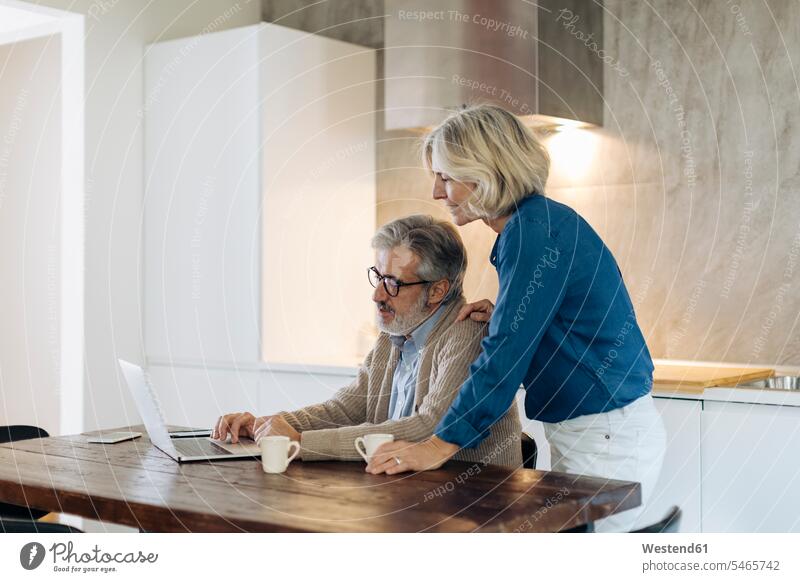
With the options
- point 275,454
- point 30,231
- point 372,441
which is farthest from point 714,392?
point 30,231

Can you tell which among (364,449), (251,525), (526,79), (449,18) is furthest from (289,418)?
(449,18)

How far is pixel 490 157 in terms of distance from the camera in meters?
1.93

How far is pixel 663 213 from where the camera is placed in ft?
10.6

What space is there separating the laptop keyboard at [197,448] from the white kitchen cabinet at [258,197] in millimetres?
1340

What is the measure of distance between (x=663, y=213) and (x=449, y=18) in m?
0.92

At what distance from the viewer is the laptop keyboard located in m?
1.97

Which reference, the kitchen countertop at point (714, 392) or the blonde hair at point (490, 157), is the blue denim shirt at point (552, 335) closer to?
the blonde hair at point (490, 157)

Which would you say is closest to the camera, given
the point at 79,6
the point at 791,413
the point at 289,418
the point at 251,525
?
the point at 251,525

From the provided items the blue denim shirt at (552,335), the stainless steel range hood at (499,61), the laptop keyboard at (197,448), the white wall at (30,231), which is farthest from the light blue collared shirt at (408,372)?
the white wall at (30,231)

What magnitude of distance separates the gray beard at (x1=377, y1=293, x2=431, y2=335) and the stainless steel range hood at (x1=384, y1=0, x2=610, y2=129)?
1.11 meters

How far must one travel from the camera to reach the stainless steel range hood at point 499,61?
3107 millimetres

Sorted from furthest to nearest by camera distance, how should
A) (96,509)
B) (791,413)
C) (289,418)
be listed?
(791,413), (289,418), (96,509)

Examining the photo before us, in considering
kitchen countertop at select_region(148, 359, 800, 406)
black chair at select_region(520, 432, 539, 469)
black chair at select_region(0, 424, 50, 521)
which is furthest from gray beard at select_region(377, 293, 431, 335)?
black chair at select_region(0, 424, 50, 521)
